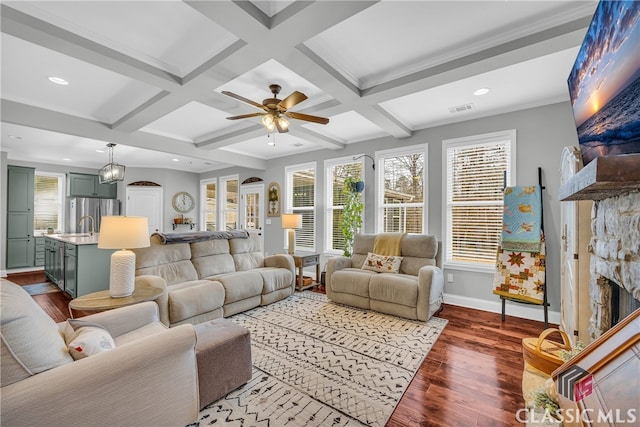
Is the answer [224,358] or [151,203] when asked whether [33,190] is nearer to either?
[151,203]

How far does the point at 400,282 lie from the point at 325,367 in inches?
57.9

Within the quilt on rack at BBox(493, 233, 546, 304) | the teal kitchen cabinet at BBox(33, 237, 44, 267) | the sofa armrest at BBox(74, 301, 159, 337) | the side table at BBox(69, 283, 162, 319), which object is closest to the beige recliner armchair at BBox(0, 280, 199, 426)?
the sofa armrest at BBox(74, 301, 159, 337)

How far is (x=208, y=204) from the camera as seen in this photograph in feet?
26.1

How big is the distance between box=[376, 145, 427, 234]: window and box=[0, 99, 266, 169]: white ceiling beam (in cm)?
324

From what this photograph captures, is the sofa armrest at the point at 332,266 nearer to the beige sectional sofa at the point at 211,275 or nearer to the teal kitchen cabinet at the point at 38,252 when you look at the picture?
the beige sectional sofa at the point at 211,275

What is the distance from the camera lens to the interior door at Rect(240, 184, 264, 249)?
661 centimetres

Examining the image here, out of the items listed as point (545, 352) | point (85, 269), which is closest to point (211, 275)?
point (85, 269)

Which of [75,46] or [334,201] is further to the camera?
[334,201]

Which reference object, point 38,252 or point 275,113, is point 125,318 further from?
point 38,252

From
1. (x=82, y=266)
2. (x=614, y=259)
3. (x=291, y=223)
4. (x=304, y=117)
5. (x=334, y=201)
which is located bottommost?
(x=82, y=266)

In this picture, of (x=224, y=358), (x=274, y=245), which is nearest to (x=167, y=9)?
(x=224, y=358)

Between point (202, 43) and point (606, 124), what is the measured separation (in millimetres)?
2632

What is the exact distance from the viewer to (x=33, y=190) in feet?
20.6
